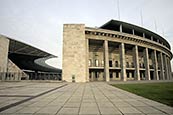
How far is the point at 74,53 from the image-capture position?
107 ft

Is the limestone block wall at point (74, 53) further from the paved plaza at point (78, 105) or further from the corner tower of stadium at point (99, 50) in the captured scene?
the paved plaza at point (78, 105)

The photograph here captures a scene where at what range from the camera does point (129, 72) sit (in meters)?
46.0

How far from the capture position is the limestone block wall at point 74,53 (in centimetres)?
3191

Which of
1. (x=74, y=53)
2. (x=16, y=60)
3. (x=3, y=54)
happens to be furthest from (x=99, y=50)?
(x=16, y=60)

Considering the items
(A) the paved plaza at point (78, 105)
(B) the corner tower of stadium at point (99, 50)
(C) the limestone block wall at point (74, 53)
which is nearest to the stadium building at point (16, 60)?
(C) the limestone block wall at point (74, 53)

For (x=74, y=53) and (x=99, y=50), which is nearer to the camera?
(x=74, y=53)

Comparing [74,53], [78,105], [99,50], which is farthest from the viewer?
[99,50]

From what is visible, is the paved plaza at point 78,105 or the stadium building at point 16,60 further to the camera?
the stadium building at point 16,60

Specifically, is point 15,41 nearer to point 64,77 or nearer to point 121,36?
point 64,77

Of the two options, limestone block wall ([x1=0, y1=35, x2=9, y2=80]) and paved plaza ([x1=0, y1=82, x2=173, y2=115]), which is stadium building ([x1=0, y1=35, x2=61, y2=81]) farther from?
paved plaza ([x1=0, y1=82, x2=173, y2=115])

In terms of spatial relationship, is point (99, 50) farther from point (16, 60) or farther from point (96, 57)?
point (16, 60)

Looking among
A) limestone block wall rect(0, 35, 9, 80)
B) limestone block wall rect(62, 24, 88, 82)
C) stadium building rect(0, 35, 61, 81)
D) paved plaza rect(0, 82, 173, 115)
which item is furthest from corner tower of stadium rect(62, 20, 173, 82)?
paved plaza rect(0, 82, 173, 115)

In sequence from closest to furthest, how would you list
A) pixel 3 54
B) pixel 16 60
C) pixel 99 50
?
pixel 3 54 → pixel 99 50 → pixel 16 60

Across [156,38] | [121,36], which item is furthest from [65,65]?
[156,38]
